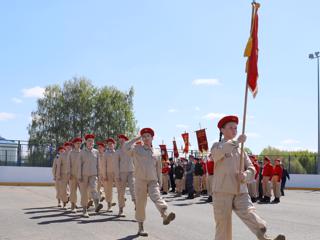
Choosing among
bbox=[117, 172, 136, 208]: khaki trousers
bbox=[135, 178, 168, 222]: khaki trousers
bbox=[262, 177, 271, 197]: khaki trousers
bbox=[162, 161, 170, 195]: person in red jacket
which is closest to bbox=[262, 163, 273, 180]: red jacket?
bbox=[262, 177, 271, 197]: khaki trousers

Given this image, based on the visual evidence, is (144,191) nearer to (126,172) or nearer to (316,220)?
(126,172)

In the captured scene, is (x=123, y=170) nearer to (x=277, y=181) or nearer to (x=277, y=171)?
(x=277, y=181)

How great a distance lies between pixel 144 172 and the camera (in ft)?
31.8

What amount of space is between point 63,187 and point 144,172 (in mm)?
6568

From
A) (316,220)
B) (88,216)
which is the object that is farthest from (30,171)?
(316,220)

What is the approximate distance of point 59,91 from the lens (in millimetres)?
51781

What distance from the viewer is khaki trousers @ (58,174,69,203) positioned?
50.6 ft

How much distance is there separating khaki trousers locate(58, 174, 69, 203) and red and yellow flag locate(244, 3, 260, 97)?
9316 mm

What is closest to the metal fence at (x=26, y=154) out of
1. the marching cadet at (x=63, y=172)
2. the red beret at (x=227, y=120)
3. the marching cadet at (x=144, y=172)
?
the marching cadet at (x=63, y=172)

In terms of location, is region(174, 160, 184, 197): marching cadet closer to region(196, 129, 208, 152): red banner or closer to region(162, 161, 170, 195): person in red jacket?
region(162, 161, 170, 195): person in red jacket

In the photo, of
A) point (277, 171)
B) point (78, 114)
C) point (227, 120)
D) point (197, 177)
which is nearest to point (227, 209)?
point (227, 120)

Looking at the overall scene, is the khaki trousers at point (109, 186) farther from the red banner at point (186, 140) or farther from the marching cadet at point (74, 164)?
the red banner at point (186, 140)

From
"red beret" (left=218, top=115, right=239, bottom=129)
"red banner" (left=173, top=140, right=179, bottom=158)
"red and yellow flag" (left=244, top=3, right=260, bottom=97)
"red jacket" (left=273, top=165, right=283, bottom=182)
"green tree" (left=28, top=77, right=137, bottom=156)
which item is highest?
"green tree" (left=28, top=77, right=137, bottom=156)

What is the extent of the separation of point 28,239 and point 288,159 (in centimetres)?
3033
